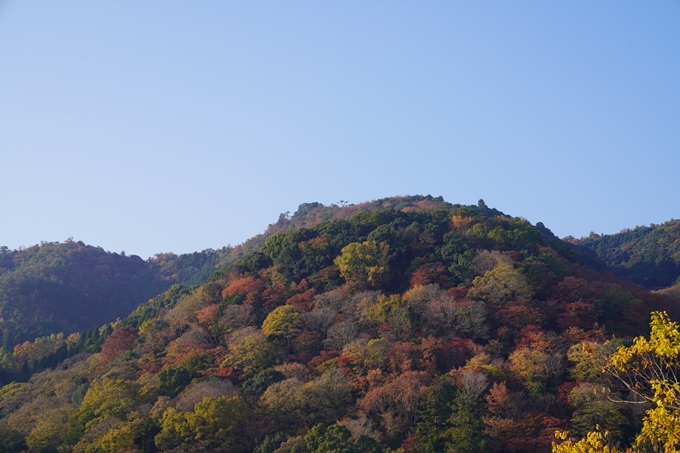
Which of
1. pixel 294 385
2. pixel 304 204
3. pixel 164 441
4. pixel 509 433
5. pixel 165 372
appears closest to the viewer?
pixel 509 433

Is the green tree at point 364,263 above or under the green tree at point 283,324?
above

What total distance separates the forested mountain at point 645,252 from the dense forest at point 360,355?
20123 mm

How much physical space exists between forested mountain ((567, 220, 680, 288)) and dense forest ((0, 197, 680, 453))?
20123 millimetres

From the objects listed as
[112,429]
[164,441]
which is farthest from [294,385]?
[112,429]

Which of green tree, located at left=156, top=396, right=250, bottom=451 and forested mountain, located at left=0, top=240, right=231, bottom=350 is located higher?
forested mountain, located at left=0, top=240, right=231, bottom=350

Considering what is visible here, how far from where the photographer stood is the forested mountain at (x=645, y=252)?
7825cm

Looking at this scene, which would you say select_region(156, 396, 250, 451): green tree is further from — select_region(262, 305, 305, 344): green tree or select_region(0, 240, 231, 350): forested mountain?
select_region(0, 240, 231, 350): forested mountain

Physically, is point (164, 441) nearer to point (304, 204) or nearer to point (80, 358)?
point (80, 358)

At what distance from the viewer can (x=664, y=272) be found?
77938mm

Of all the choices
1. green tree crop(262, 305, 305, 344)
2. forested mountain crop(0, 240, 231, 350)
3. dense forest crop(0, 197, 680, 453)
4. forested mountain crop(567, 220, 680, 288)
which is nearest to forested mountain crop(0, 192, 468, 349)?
forested mountain crop(0, 240, 231, 350)

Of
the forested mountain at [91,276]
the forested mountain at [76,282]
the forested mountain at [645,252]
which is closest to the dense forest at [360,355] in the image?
the forested mountain at [76,282]

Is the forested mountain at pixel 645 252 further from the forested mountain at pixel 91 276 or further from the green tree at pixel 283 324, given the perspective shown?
the green tree at pixel 283 324

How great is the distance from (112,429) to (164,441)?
330cm

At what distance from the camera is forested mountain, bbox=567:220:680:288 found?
257 ft
